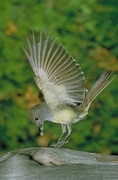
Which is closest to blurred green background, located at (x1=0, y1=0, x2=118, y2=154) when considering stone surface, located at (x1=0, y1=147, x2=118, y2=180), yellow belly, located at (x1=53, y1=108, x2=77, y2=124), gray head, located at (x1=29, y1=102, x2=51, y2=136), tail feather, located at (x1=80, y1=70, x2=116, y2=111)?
tail feather, located at (x1=80, y1=70, x2=116, y2=111)

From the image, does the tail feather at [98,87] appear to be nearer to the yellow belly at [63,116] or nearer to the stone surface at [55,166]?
the yellow belly at [63,116]

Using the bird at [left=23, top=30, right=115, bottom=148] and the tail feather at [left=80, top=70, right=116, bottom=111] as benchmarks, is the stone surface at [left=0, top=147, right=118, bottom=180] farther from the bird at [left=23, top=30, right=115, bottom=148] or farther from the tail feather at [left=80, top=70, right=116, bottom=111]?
the tail feather at [left=80, top=70, right=116, bottom=111]

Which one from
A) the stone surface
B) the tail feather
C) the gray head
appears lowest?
the stone surface

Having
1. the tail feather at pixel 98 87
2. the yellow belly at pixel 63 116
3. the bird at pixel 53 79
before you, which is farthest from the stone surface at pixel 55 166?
the tail feather at pixel 98 87

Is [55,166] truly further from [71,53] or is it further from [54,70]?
[71,53]

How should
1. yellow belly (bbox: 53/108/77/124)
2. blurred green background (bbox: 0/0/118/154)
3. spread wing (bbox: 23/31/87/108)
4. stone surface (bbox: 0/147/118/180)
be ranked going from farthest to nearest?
1. blurred green background (bbox: 0/0/118/154)
2. yellow belly (bbox: 53/108/77/124)
3. spread wing (bbox: 23/31/87/108)
4. stone surface (bbox: 0/147/118/180)

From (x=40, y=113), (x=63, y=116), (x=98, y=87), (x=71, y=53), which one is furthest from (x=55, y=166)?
(x=71, y=53)

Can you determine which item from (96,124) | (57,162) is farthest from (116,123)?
(57,162)
